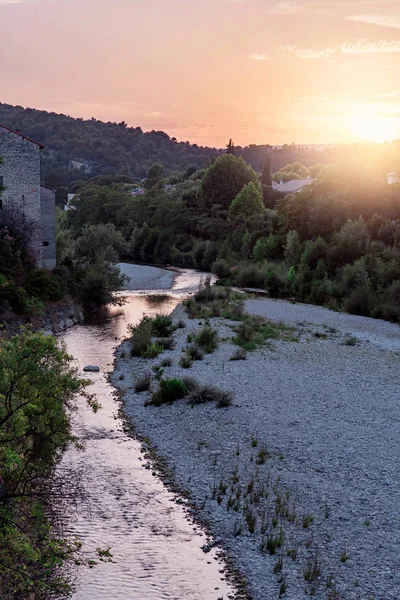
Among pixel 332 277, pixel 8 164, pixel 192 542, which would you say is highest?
pixel 8 164

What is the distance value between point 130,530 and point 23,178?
28303 mm

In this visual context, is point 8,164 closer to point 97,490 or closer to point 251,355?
point 251,355

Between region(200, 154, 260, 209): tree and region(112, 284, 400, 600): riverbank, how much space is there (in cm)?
6075

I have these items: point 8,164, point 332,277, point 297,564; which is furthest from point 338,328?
point 297,564

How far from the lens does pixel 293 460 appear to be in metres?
14.3

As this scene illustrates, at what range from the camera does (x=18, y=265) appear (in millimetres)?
33219

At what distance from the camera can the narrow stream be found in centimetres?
981

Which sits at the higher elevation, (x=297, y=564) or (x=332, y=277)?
(x=332, y=277)

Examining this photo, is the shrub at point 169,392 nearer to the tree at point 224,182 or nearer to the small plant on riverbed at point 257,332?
the small plant on riverbed at point 257,332

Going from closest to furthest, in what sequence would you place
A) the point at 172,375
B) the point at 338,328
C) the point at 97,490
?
the point at 97,490
the point at 172,375
the point at 338,328

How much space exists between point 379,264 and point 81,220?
Answer: 63.0 metres

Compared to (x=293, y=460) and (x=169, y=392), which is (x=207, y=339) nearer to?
(x=169, y=392)

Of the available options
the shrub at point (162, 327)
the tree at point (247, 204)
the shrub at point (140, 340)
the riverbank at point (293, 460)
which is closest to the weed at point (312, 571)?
the riverbank at point (293, 460)

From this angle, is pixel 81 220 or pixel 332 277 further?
pixel 81 220
